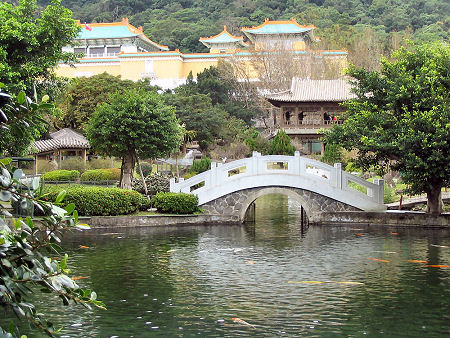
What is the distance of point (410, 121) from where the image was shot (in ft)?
55.6

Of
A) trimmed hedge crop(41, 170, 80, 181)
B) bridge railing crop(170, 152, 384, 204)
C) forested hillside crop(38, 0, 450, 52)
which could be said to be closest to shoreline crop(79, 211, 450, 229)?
bridge railing crop(170, 152, 384, 204)

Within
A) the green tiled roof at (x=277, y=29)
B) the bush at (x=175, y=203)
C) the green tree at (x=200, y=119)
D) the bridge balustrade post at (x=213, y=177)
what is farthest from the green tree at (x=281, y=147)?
the green tiled roof at (x=277, y=29)

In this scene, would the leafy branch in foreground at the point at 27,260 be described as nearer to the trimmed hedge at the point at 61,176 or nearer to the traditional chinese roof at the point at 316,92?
the trimmed hedge at the point at 61,176

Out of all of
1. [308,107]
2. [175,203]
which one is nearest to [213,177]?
[175,203]

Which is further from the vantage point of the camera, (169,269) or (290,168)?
(290,168)

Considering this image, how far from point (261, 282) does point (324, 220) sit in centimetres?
811

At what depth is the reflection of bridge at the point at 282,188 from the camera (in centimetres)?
1919

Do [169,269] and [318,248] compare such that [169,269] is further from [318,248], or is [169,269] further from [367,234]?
[367,234]

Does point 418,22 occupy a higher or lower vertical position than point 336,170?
higher

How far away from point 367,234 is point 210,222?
456 centimetres

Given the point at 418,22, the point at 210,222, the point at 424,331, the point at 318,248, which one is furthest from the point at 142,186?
the point at 418,22

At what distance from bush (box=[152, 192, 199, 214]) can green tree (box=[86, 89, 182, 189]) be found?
72.0 inches

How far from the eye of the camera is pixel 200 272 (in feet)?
40.3

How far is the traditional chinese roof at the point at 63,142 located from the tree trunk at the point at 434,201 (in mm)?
15454
